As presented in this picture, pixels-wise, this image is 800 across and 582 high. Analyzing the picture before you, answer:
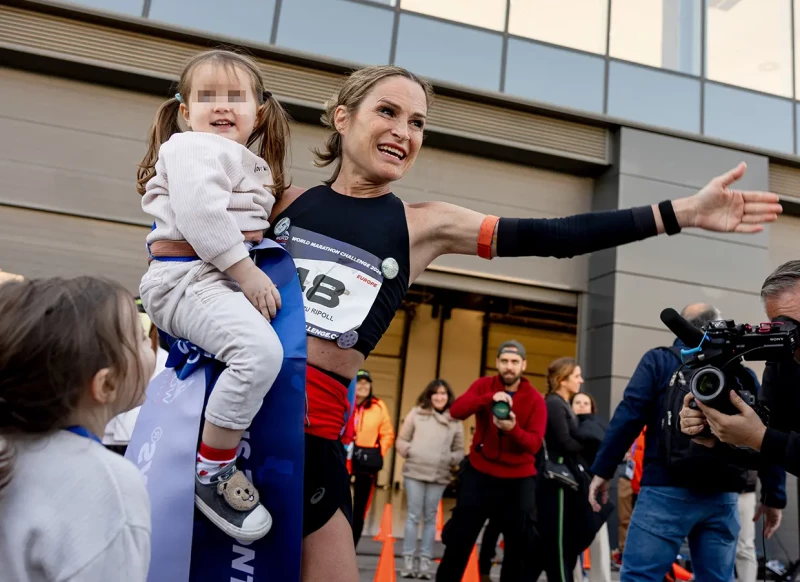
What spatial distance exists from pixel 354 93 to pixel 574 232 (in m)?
0.83

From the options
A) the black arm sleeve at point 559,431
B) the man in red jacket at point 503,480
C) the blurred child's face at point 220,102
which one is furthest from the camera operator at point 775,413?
the black arm sleeve at point 559,431

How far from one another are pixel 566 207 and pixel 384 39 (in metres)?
3.82

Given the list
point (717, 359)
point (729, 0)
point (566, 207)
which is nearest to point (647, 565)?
point (717, 359)

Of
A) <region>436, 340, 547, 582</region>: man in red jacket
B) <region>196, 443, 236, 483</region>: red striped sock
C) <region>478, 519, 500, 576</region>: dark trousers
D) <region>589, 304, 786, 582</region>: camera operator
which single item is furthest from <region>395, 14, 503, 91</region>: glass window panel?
<region>196, 443, 236, 483</region>: red striped sock

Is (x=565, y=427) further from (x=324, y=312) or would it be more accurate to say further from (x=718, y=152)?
(x=718, y=152)

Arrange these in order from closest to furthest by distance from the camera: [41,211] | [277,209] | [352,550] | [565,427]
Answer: [352,550], [277,209], [565,427], [41,211]

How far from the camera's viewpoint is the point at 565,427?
5.87m

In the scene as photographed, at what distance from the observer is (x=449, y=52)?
1077 centimetres

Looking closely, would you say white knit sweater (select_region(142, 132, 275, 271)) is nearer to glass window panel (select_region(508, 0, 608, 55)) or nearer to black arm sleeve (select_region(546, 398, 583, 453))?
black arm sleeve (select_region(546, 398, 583, 453))

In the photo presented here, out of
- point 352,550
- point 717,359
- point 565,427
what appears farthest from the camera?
point 565,427

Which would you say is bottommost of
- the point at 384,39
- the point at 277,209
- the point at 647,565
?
the point at 647,565

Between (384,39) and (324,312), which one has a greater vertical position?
(384,39)

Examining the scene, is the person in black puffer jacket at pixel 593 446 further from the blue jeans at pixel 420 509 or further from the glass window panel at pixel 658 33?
the glass window panel at pixel 658 33

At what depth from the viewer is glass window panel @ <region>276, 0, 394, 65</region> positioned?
10188 millimetres
